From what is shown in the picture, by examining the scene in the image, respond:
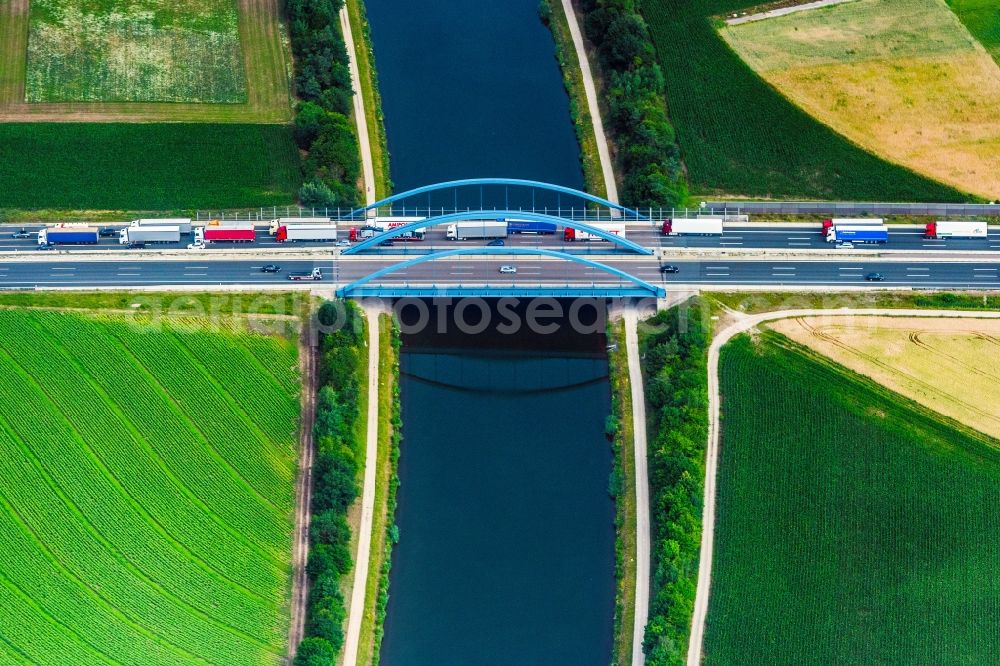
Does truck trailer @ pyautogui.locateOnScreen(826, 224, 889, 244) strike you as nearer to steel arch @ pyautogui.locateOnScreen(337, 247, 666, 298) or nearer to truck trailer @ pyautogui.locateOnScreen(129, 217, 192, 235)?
steel arch @ pyautogui.locateOnScreen(337, 247, 666, 298)

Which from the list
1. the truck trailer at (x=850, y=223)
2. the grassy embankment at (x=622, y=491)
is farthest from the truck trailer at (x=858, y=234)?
the grassy embankment at (x=622, y=491)

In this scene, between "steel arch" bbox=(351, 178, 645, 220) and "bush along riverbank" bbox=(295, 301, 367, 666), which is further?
"steel arch" bbox=(351, 178, 645, 220)

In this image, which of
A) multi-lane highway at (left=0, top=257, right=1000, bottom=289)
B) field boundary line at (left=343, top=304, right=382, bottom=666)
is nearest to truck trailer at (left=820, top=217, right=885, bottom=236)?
multi-lane highway at (left=0, top=257, right=1000, bottom=289)

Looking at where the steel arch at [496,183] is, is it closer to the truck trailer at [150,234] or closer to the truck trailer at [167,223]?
the truck trailer at [167,223]

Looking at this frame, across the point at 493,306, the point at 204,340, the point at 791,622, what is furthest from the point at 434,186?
the point at 791,622

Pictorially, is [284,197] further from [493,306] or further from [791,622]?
[791,622]

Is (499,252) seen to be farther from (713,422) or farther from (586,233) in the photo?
(713,422)

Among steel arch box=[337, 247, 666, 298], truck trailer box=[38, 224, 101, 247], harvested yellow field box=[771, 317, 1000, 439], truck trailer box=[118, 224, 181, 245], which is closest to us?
harvested yellow field box=[771, 317, 1000, 439]
